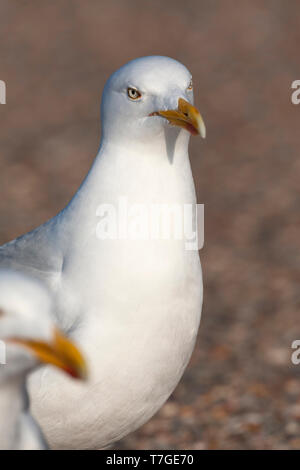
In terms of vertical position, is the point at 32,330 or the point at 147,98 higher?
the point at 147,98

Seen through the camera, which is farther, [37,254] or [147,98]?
[37,254]

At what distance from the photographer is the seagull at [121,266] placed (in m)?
3.61

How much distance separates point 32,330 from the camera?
283 cm

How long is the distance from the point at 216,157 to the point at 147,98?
7.91 metres

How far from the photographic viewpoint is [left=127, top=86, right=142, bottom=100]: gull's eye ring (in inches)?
143

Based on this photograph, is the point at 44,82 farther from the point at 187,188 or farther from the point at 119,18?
the point at 187,188

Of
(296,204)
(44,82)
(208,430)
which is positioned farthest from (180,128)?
(44,82)

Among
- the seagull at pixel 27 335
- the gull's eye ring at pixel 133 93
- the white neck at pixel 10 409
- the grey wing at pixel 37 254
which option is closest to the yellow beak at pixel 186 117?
the gull's eye ring at pixel 133 93

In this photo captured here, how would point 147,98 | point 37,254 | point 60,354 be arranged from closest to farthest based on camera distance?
point 60,354 < point 147,98 < point 37,254

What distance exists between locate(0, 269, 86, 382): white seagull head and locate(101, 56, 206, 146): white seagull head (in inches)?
40.0

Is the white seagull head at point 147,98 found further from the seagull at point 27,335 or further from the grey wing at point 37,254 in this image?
the seagull at point 27,335

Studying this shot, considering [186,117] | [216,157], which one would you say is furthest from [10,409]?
[216,157]

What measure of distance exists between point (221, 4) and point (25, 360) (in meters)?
14.2

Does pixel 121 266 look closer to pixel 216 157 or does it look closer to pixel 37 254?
pixel 37 254
